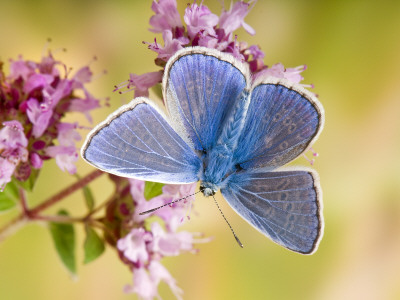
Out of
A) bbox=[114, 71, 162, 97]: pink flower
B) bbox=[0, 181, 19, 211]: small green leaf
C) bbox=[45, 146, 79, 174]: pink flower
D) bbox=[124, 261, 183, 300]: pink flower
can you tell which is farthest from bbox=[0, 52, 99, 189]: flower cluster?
bbox=[124, 261, 183, 300]: pink flower

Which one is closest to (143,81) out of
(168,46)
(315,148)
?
(168,46)

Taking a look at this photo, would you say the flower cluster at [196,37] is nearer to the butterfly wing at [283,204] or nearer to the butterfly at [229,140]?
the butterfly at [229,140]

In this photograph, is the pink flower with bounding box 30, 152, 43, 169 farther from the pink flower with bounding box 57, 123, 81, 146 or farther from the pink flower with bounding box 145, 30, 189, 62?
the pink flower with bounding box 145, 30, 189, 62

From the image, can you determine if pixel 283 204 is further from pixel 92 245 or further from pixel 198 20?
pixel 92 245

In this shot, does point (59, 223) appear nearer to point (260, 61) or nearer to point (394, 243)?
point (260, 61)

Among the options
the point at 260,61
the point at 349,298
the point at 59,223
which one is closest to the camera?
the point at 260,61

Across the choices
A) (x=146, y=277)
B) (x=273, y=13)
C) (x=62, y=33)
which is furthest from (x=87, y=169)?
(x=273, y=13)

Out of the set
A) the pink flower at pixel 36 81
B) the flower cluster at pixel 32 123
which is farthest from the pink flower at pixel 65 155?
the pink flower at pixel 36 81
